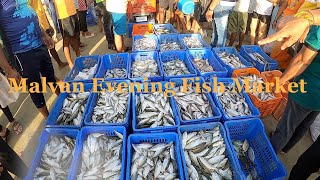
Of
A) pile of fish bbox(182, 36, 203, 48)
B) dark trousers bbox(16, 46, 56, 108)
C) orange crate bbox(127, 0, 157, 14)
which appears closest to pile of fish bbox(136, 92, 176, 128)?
dark trousers bbox(16, 46, 56, 108)

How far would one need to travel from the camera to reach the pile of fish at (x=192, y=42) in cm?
494

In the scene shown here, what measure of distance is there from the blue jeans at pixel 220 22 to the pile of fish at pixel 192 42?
1.89ft

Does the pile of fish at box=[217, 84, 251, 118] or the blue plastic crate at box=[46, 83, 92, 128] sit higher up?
the blue plastic crate at box=[46, 83, 92, 128]

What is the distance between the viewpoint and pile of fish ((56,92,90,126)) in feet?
9.54

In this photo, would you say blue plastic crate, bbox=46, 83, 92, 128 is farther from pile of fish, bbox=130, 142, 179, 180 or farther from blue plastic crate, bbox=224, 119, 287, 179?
blue plastic crate, bbox=224, 119, 287, 179

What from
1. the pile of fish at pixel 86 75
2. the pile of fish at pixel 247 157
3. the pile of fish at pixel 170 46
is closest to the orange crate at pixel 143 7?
the pile of fish at pixel 170 46

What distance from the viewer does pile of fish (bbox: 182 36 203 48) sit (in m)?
4.94

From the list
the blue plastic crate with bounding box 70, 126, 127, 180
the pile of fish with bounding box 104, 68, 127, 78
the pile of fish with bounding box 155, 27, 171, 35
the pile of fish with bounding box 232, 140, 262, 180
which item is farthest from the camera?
the pile of fish with bounding box 155, 27, 171, 35

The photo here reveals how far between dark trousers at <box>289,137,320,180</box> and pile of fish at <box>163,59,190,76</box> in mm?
2162

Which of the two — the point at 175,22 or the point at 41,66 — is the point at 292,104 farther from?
the point at 175,22

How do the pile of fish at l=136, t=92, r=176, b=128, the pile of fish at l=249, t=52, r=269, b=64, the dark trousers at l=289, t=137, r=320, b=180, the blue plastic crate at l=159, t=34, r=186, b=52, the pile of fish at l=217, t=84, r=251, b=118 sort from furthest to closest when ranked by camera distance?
the blue plastic crate at l=159, t=34, r=186, b=52 → the pile of fish at l=249, t=52, r=269, b=64 → the pile of fish at l=217, t=84, r=251, b=118 → the pile of fish at l=136, t=92, r=176, b=128 → the dark trousers at l=289, t=137, r=320, b=180

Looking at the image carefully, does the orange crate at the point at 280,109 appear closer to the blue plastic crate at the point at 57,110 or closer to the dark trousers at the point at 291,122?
the dark trousers at the point at 291,122

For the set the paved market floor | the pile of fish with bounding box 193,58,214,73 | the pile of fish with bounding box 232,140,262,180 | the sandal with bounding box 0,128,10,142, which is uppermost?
the pile of fish with bounding box 193,58,214,73

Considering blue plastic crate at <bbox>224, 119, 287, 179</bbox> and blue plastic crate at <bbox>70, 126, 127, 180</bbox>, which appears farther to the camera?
blue plastic crate at <bbox>224, 119, 287, 179</bbox>
